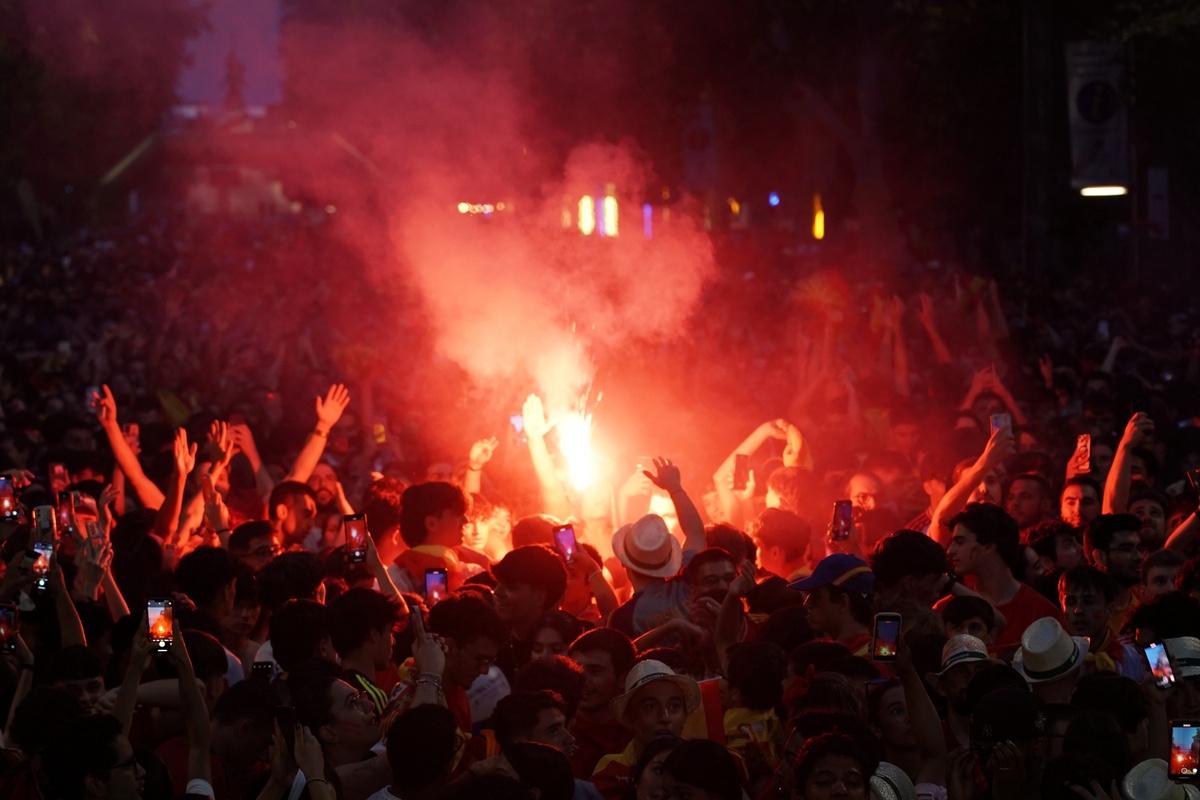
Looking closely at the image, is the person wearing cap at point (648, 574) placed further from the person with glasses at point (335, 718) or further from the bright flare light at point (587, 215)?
the bright flare light at point (587, 215)

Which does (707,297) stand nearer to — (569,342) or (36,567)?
(569,342)

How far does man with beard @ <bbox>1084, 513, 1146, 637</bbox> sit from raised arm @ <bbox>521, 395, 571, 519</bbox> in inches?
126

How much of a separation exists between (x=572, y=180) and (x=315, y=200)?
6118 cm

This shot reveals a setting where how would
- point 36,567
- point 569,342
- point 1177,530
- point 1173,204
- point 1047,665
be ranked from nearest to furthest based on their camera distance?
point 1047,665
point 36,567
point 1177,530
point 569,342
point 1173,204

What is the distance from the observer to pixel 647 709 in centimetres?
561

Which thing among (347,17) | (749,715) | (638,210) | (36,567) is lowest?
(749,715)

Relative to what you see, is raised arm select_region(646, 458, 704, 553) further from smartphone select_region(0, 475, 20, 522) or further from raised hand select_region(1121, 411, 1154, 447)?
smartphone select_region(0, 475, 20, 522)

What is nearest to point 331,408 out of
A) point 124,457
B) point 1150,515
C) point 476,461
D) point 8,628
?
point 476,461

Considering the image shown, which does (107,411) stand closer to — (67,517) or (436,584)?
(67,517)

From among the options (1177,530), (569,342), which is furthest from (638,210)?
(1177,530)

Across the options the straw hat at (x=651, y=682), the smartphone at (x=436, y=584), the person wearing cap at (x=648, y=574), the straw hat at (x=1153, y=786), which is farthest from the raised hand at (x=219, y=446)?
the straw hat at (x=1153, y=786)

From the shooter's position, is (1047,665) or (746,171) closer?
(1047,665)

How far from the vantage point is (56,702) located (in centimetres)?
525

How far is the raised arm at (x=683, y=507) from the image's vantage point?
7.95m
